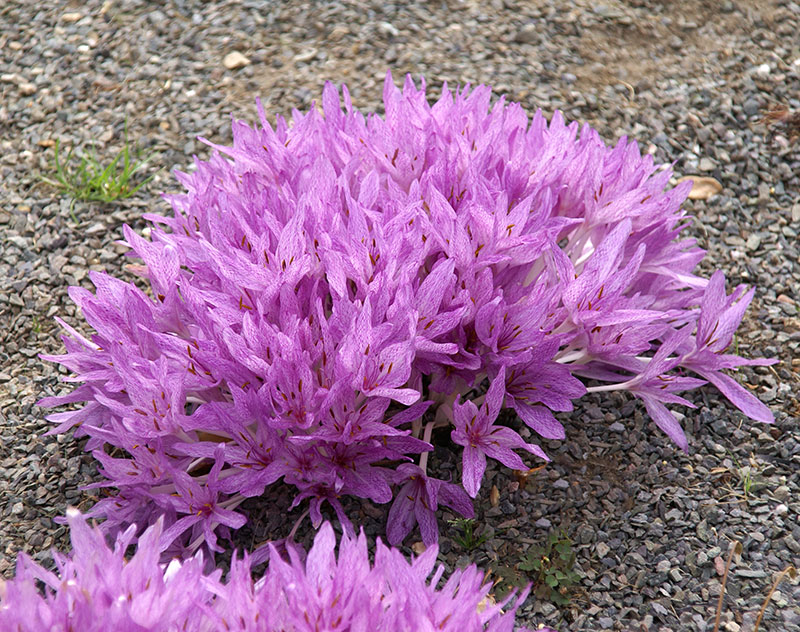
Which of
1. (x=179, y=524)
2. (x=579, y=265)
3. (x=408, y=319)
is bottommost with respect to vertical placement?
(x=179, y=524)

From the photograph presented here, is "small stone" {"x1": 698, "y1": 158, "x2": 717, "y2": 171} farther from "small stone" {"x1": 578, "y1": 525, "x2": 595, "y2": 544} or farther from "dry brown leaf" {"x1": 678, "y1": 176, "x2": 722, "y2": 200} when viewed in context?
"small stone" {"x1": 578, "y1": 525, "x2": 595, "y2": 544}

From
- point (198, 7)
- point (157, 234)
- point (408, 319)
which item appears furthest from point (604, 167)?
point (198, 7)

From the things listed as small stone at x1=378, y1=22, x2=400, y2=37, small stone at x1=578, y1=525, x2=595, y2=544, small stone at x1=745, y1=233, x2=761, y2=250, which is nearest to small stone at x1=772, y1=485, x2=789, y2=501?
small stone at x1=578, y1=525, x2=595, y2=544

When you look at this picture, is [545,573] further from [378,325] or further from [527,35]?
[527,35]

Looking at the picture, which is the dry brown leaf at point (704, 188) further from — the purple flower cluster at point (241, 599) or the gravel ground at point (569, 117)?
the purple flower cluster at point (241, 599)

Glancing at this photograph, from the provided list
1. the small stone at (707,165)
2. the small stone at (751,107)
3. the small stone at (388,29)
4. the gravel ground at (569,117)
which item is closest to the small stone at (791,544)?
the gravel ground at (569,117)

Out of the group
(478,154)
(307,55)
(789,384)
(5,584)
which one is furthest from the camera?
(307,55)

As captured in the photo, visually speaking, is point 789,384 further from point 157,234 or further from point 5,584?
point 5,584
